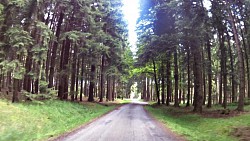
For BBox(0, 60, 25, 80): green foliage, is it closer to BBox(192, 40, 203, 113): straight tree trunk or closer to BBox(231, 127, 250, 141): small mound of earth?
BBox(231, 127, 250, 141): small mound of earth

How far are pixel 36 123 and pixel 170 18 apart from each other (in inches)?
836

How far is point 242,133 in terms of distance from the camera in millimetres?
11344

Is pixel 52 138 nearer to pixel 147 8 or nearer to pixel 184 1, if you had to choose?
pixel 184 1

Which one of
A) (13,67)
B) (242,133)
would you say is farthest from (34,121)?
(242,133)

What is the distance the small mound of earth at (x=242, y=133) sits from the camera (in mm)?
10517

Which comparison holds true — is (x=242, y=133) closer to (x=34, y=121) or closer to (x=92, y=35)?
(x=34, y=121)

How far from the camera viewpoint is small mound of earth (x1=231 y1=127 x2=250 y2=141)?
10517 mm

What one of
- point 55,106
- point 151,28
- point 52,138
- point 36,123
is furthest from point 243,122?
point 151,28

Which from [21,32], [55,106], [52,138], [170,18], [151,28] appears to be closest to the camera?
[52,138]

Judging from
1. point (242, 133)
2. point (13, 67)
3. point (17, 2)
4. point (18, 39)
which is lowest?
point (242, 133)

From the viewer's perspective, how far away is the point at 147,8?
33969 millimetres

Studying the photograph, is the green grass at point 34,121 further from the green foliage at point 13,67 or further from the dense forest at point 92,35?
the green foliage at point 13,67

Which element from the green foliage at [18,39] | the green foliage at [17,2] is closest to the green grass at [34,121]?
the green foliage at [18,39]

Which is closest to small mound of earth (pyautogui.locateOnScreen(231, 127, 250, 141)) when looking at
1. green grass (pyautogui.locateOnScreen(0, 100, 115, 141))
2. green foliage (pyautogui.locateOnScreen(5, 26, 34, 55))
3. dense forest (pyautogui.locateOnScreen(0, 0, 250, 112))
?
dense forest (pyautogui.locateOnScreen(0, 0, 250, 112))
